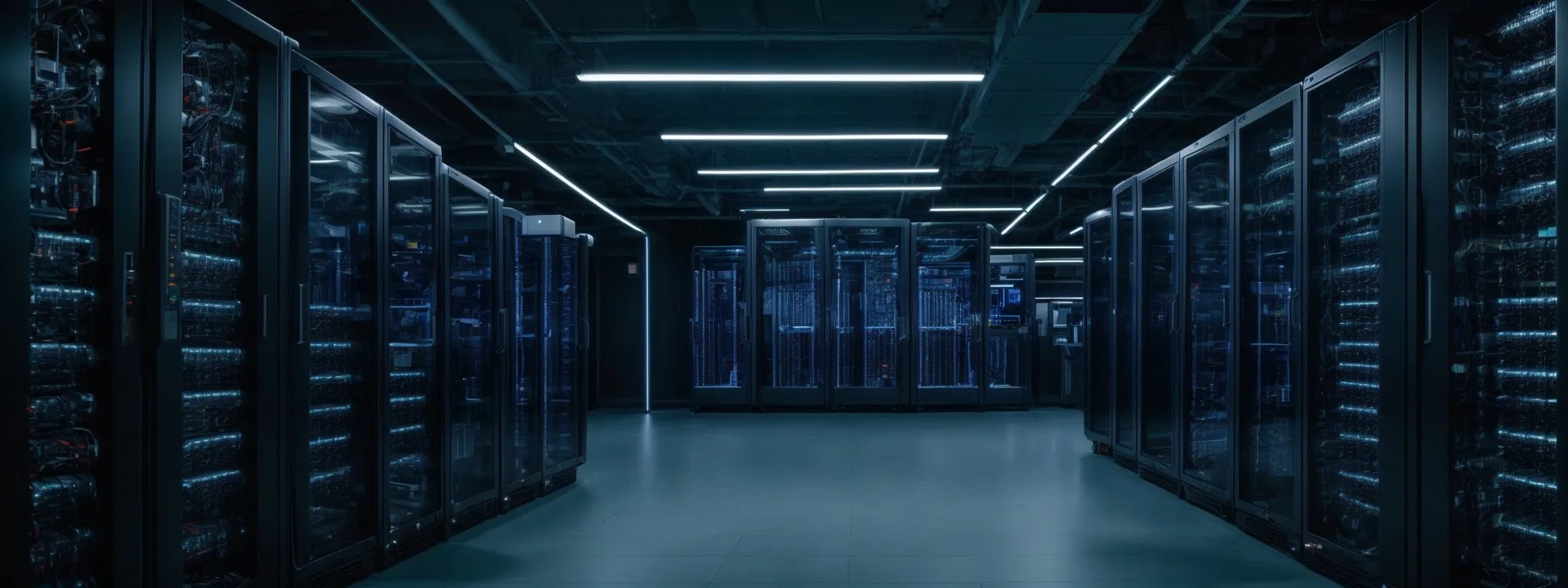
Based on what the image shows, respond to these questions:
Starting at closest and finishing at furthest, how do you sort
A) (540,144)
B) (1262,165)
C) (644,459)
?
(1262,165) < (644,459) < (540,144)

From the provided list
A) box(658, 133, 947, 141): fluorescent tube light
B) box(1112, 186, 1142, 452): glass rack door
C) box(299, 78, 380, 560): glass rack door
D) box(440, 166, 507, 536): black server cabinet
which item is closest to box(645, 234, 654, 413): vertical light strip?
box(658, 133, 947, 141): fluorescent tube light

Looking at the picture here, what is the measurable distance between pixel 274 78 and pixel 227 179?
41cm

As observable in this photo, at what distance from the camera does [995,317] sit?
11906mm

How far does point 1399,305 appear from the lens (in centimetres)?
314

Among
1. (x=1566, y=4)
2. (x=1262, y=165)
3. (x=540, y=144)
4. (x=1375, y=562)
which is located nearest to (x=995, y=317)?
(x=540, y=144)

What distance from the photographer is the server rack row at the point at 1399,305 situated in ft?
9.23

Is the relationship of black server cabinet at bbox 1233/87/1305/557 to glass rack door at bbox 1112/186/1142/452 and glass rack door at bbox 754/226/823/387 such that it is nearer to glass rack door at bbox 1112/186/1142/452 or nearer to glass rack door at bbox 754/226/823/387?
glass rack door at bbox 1112/186/1142/452

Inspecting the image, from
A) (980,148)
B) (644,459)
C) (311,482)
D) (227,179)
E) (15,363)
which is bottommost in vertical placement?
(644,459)

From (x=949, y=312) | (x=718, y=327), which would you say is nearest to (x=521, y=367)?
(x=718, y=327)

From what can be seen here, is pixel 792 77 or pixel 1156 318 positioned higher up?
pixel 792 77

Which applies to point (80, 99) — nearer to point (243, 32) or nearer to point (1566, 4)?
point (243, 32)

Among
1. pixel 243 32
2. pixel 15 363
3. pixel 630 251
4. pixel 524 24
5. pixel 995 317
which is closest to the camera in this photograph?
pixel 15 363

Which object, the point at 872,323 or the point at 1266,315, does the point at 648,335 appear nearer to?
the point at 872,323

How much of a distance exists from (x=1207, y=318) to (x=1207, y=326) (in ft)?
0.18
